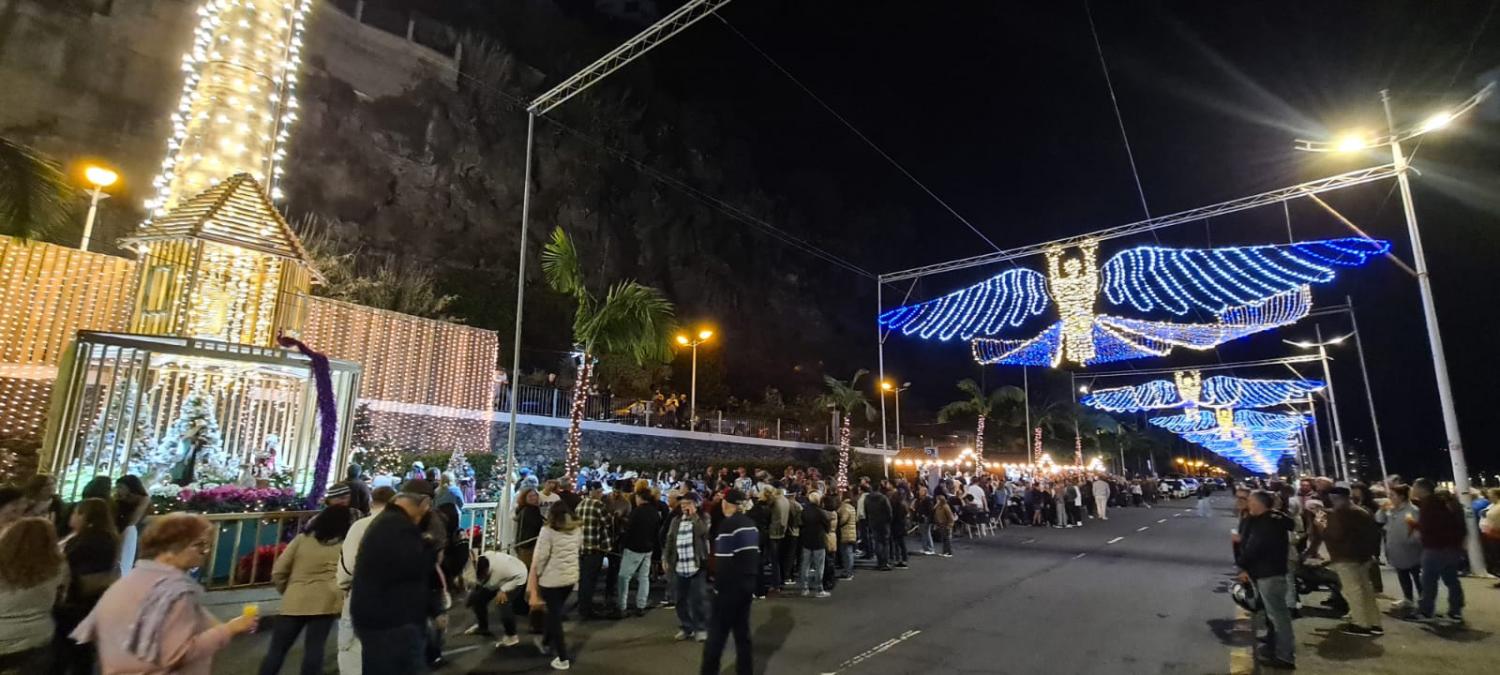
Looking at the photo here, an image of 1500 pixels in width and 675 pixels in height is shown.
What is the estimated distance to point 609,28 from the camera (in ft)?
210

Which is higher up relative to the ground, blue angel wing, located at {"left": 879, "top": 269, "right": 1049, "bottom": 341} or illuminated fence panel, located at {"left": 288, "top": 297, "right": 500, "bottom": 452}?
blue angel wing, located at {"left": 879, "top": 269, "right": 1049, "bottom": 341}

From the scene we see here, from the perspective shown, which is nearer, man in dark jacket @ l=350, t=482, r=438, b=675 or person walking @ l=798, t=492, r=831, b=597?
man in dark jacket @ l=350, t=482, r=438, b=675

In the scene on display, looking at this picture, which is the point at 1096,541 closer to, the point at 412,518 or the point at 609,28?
the point at 412,518

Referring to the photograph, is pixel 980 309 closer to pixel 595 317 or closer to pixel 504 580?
pixel 595 317

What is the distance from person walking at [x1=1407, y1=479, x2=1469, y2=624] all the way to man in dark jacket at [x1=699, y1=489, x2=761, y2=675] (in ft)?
27.0

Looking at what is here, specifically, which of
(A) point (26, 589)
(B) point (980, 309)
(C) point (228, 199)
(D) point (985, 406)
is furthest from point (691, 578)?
(D) point (985, 406)

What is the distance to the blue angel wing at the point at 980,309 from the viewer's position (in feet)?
58.4

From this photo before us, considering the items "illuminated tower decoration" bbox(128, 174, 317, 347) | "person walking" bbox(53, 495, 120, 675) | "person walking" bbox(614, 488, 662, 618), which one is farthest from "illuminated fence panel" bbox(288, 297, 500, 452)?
"person walking" bbox(53, 495, 120, 675)

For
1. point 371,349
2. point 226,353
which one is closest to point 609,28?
point 371,349

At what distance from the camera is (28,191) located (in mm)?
6156

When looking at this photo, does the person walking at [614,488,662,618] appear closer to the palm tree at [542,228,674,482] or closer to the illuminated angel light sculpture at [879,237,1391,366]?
the palm tree at [542,228,674,482]

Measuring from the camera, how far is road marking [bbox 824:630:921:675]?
6.34 metres

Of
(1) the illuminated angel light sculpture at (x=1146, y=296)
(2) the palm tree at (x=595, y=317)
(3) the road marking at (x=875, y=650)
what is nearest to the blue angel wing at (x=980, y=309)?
(1) the illuminated angel light sculpture at (x=1146, y=296)

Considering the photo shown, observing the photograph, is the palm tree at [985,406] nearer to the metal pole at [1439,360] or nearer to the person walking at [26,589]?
the metal pole at [1439,360]
